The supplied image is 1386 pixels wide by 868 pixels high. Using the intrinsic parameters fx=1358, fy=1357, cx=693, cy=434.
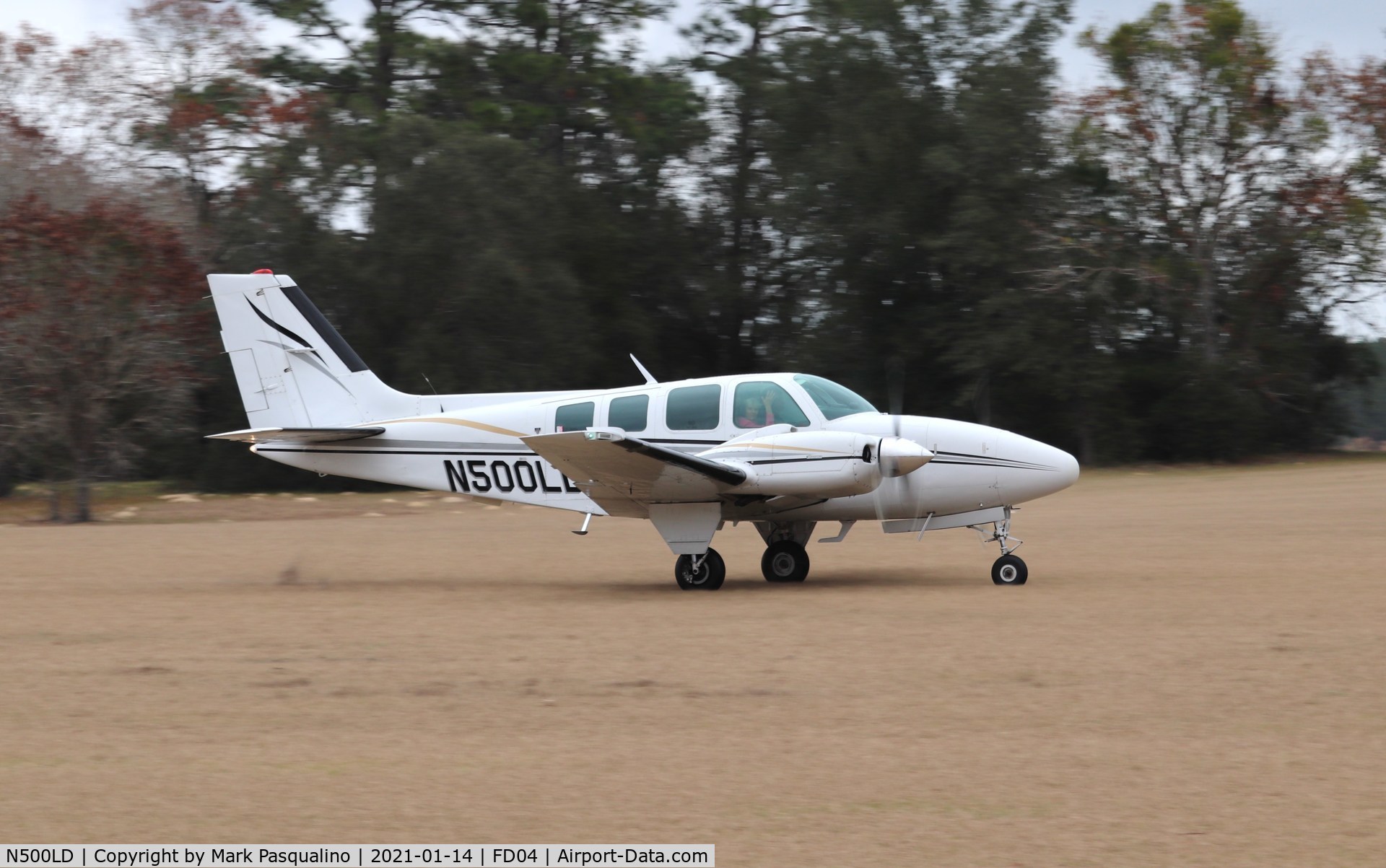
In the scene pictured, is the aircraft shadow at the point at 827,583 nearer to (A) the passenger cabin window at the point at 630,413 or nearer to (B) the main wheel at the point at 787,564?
(B) the main wheel at the point at 787,564

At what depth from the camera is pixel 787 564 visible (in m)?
14.3

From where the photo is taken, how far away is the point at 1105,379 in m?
35.5

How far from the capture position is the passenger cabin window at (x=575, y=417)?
14164 mm

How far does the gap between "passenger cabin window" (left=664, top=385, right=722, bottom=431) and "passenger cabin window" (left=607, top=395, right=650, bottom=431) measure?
0.22 metres

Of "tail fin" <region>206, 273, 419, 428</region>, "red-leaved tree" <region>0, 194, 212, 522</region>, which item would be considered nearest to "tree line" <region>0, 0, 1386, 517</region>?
"red-leaved tree" <region>0, 194, 212, 522</region>

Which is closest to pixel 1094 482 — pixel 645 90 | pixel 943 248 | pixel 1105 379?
pixel 1105 379

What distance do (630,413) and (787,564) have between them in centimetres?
229

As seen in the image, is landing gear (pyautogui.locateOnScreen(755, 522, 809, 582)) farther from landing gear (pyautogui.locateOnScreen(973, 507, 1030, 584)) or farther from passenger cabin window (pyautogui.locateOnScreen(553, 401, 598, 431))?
passenger cabin window (pyautogui.locateOnScreen(553, 401, 598, 431))

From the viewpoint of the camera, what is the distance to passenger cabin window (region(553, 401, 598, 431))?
558 inches

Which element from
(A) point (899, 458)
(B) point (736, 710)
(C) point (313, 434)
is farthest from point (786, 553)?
(B) point (736, 710)

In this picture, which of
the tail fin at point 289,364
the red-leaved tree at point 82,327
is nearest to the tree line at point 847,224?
the red-leaved tree at point 82,327

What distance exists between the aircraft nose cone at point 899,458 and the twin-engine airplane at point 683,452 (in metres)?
0.01

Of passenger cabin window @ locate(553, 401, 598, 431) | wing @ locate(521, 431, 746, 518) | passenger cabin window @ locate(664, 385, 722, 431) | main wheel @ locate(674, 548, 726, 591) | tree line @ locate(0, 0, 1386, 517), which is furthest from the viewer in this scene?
tree line @ locate(0, 0, 1386, 517)

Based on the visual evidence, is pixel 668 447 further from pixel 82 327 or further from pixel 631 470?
pixel 82 327
